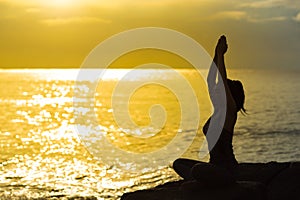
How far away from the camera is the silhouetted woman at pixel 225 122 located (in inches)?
540

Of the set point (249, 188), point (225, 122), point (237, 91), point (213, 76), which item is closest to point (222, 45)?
point (213, 76)

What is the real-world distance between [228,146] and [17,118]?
69.1 meters

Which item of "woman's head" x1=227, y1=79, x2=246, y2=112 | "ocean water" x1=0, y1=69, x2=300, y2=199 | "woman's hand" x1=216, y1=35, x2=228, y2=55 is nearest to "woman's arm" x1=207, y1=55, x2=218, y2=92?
"woman's hand" x1=216, y1=35, x2=228, y2=55

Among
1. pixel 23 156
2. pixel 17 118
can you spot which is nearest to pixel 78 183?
pixel 23 156

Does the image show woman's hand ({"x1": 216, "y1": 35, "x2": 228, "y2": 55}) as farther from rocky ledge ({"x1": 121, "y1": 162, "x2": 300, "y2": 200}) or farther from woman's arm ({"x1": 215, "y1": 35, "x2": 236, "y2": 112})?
rocky ledge ({"x1": 121, "y1": 162, "x2": 300, "y2": 200})

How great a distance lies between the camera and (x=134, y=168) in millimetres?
33938

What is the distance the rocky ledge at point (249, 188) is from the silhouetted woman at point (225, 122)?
34 centimetres

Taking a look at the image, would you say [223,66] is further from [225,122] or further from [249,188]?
[249,188]

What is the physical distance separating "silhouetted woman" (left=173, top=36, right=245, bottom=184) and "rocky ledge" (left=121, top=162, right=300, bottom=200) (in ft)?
1.11

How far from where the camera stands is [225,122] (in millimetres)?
14188

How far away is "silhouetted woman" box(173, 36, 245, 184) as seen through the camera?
13.7 metres

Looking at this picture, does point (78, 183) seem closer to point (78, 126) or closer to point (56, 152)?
point (56, 152)

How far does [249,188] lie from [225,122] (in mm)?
1861

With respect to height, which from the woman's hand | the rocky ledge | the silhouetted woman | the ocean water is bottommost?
the ocean water
